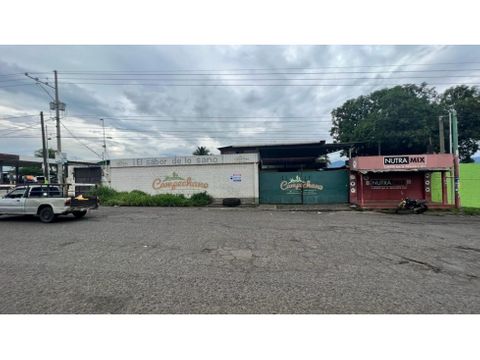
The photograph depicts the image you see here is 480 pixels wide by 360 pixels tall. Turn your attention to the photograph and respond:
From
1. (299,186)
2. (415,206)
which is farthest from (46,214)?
(415,206)

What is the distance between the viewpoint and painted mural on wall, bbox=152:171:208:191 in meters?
16.5

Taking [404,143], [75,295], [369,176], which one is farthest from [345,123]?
[75,295]

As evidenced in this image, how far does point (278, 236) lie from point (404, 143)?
2806cm

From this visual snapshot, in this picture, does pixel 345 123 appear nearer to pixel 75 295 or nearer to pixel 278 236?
pixel 278 236

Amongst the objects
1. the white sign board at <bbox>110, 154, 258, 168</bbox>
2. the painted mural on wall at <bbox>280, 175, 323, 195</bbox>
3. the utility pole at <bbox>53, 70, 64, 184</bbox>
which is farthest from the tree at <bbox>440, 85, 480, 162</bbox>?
the utility pole at <bbox>53, 70, 64, 184</bbox>

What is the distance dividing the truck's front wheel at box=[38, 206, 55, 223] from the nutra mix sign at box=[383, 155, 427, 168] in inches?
687

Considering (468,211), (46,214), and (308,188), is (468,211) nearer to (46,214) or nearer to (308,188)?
(308,188)

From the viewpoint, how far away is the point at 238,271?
13.4 feet

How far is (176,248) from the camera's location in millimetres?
5527

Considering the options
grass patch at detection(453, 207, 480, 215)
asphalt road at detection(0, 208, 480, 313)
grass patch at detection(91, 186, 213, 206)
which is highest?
grass patch at detection(91, 186, 213, 206)

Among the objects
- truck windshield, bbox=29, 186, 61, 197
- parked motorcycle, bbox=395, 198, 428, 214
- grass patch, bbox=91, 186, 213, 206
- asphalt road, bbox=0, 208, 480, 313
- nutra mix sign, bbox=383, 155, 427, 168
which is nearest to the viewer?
asphalt road, bbox=0, 208, 480, 313

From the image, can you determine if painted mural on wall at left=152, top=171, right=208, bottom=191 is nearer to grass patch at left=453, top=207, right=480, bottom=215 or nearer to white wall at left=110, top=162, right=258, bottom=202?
white wall at left=110, top=162, right=258, bottom=202

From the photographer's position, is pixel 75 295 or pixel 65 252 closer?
pixel 75 295

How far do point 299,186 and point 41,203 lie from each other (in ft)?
46.2
